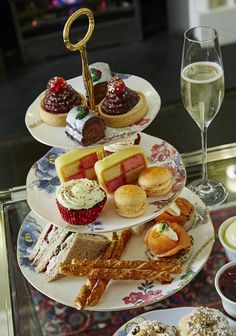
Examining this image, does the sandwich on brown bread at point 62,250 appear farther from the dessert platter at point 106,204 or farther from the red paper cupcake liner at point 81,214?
the red paper cupcake liner at point 81,214

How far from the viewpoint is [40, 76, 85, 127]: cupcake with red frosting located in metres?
1.38

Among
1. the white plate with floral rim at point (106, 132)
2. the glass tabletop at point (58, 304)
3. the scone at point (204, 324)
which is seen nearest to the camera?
the scone at point (204, 324)

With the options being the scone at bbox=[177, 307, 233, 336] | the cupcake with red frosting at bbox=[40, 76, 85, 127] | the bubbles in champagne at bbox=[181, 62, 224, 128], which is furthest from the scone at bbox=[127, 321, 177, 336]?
the bubbles in champagne at bbox=[181, 62, 224, 128]

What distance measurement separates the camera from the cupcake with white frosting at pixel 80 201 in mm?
1394

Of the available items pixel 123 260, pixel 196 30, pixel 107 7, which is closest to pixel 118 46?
pixel 107 7

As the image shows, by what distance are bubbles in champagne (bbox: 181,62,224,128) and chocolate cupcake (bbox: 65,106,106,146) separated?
35 cm

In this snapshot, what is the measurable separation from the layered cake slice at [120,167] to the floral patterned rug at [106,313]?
0.26 m

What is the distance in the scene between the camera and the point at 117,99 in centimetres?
136

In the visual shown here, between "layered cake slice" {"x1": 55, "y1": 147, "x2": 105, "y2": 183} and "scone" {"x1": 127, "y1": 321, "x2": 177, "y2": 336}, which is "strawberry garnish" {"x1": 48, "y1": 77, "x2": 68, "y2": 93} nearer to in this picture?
"layered cake slice" {"x1": 55, "y1": 147, "x2": 105, "y2": 183}

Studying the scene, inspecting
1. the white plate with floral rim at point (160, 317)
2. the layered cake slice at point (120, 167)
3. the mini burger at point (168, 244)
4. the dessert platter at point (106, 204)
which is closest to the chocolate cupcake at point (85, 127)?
the dessert platter at point (106, 204)

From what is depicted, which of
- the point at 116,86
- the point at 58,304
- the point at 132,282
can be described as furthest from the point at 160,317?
the point at 116,86

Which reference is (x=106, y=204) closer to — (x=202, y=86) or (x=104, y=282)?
(x=104, y=282)

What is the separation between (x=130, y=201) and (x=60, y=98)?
28cm

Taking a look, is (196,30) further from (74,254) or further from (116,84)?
(74,254)
